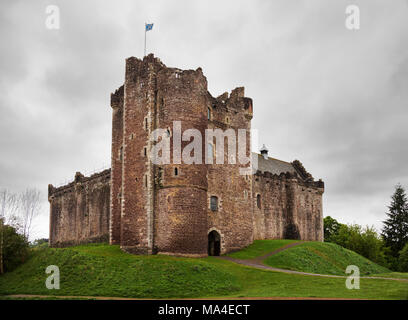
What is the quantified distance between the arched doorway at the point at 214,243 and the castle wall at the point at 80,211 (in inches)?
447

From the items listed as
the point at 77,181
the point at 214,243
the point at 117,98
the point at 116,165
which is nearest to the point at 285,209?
the point at 214,243

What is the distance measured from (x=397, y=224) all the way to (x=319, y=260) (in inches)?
1085

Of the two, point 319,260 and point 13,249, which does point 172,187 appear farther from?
point 319,260

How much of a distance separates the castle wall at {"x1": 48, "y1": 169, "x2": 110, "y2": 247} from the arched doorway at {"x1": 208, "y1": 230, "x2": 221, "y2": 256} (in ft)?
37.3

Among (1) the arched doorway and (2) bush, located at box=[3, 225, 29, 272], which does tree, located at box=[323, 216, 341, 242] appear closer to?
(1) the arched doorway

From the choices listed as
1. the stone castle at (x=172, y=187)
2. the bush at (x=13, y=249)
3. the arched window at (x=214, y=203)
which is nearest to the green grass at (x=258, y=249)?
the stone castle at (x=172, y=187)

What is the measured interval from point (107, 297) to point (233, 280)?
8.68 meters

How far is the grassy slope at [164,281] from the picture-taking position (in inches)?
1015

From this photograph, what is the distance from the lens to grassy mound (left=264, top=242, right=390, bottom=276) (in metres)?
37.6

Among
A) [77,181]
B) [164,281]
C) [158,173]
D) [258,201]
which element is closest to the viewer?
[164,281]

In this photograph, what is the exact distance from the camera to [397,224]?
62562 millimetres

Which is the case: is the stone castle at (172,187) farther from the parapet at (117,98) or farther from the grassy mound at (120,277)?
the grassy mound at (120,277)

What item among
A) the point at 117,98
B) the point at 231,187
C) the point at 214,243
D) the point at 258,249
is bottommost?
the point at 258,249

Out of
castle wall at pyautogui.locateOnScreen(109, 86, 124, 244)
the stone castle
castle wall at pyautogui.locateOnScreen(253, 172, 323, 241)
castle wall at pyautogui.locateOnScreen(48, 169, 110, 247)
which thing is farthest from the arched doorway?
castle wall at pyautogui.locateOnScreen(48, 169, 110, 247)
